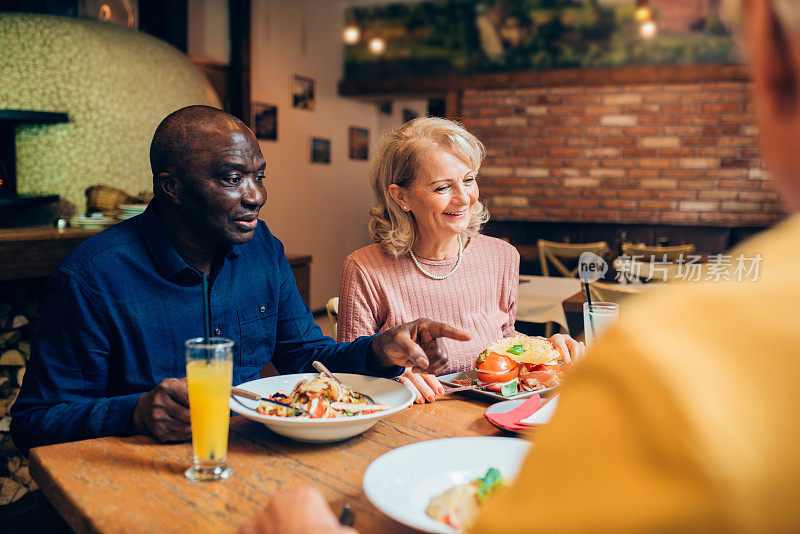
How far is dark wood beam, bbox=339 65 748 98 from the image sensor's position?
6.16 m

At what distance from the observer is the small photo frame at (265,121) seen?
20.3 feet

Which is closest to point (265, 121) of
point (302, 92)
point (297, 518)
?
point (302, 92)

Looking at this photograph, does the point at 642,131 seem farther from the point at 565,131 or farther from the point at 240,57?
the point at 240,57

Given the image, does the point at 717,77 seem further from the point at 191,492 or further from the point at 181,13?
the point at 191,492

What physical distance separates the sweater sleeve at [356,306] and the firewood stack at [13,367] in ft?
4.85

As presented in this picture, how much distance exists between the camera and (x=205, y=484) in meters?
0.88

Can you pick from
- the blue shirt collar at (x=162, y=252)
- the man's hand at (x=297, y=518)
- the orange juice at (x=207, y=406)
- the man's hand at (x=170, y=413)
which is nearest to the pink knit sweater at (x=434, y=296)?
the blue shirt collar at (x=162, y=252)

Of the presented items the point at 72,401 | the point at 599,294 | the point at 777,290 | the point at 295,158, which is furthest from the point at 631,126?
the point at 777,290

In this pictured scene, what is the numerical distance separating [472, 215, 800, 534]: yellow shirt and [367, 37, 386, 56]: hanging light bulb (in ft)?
23.5

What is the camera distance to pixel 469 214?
6.64 ft

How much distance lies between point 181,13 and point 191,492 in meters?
5.47

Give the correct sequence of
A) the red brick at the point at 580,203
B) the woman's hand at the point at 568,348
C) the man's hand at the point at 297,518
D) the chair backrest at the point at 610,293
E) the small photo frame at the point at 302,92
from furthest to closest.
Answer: the small photo frame at the point at 302,92, the red brick at the point at 580,203, the chair backrest at the point at 610,293, the woman's hand at the point at 568,348, the man's hand at the point at 297,518

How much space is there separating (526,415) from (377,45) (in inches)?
259

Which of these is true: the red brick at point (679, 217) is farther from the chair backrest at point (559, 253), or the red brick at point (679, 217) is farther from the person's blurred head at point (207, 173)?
the person's blurred head at point (207, 173)
